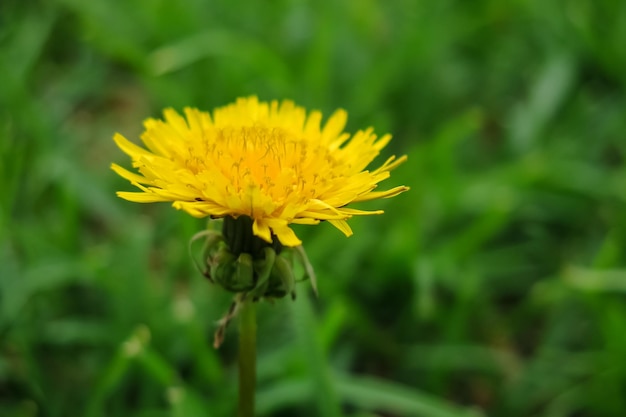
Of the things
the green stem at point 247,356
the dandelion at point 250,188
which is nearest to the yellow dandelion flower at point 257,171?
the dandelion at point 250,188

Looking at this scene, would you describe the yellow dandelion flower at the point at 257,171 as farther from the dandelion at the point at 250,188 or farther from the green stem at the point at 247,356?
the green stem at the point at 247,356

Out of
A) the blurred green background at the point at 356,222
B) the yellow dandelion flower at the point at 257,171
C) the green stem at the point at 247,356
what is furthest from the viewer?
the blurred green background at the point at 356,222

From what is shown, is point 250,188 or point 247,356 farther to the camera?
point 247,356

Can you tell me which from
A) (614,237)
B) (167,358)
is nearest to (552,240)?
(614,237)

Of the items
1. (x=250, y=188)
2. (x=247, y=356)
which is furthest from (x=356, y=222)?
(x=250, y=188)

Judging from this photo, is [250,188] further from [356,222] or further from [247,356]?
[356,222]

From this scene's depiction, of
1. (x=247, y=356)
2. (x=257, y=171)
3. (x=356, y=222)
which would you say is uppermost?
(x=356, y=222)
